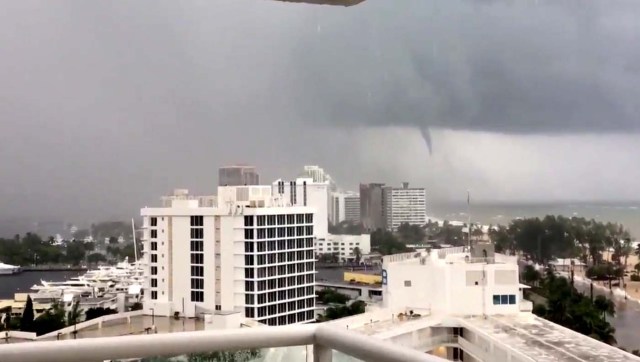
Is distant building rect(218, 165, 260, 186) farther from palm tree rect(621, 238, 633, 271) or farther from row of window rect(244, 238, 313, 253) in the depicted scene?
palm tree rect(621, 238, 633, 271)

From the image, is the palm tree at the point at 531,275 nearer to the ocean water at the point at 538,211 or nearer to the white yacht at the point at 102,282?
the ocean water at the point at 538,211

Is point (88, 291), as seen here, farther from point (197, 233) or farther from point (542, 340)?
point (542, 340)

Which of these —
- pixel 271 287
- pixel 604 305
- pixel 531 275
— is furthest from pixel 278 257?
pixel 604 305

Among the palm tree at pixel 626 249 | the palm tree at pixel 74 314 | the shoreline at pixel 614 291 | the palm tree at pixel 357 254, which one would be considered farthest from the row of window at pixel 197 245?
the palm tree at pixel 626 249

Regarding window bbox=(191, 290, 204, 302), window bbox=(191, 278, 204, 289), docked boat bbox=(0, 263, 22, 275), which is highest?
docked boat bbox=(0, 263, 22, 275)

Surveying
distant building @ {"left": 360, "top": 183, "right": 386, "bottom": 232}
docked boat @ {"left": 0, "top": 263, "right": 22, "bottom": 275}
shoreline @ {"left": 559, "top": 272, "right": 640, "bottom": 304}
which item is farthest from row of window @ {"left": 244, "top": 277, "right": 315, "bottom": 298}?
shoreline @ {"left": 559, "top": 272, "right": 640, "bottom": 304}

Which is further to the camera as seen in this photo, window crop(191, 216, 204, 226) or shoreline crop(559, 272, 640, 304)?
window crop(191, 216, 204, 226)
